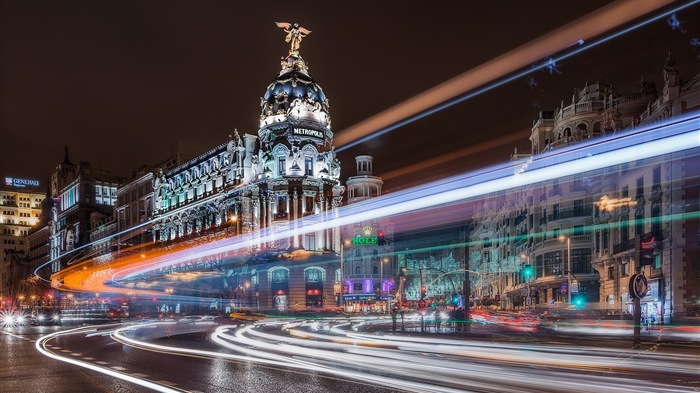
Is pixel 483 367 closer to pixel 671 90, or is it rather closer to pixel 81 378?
pixel 81 378

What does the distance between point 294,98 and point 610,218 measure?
151 feet

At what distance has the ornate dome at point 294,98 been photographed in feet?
277

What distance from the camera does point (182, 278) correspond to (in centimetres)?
9750

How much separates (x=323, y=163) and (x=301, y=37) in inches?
767

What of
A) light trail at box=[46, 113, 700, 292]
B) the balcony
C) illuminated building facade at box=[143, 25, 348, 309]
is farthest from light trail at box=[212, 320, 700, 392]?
illuminated building facade at box=[143, 25, 348, 309]

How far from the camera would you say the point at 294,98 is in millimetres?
84375

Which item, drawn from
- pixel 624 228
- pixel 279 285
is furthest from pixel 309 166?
pixel 624 228

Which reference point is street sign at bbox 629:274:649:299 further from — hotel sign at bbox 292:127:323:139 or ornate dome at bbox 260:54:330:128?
ornate dome at bbox 260:54:330:128

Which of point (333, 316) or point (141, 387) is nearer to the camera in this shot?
point (141, 387)

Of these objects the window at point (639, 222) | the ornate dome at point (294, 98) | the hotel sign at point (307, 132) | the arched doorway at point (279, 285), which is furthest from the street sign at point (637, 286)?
the ornate dome at point (294, 98)

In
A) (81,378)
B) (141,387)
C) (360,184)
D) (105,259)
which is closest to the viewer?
(141,387)

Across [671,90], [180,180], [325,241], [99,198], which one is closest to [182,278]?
[180,180]

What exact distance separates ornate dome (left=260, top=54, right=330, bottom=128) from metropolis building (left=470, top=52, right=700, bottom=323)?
29888 mm

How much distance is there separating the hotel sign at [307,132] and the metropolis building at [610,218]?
28.5m
